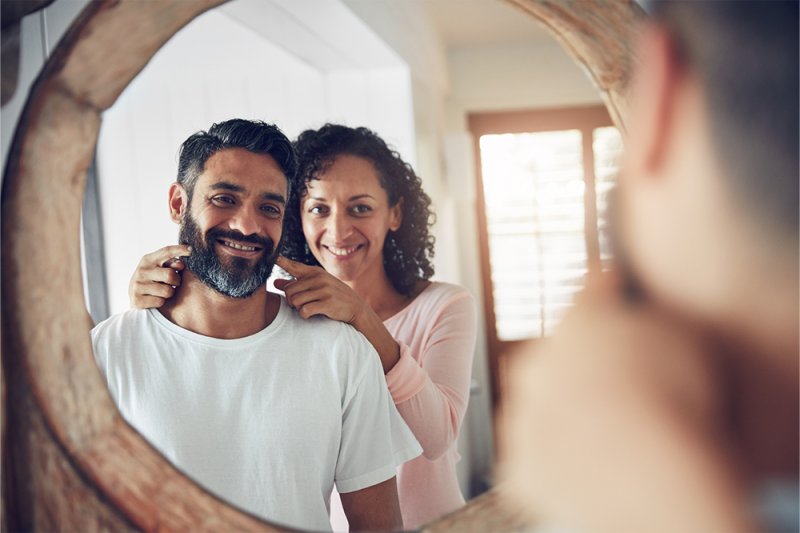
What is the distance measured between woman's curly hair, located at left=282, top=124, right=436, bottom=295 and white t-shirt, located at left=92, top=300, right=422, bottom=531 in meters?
0.09

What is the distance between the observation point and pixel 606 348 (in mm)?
326

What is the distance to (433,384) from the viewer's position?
46cm

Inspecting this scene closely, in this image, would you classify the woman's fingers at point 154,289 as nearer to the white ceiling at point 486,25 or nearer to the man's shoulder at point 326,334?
the man's shoulder at point 326,334

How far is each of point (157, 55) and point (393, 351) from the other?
14.9 inches

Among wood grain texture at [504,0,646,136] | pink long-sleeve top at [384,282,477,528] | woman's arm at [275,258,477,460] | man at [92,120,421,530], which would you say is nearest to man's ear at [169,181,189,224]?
man at [92,120,421,530]

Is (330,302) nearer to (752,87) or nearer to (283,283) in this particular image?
(283,283)

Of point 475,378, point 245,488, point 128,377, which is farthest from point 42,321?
point 475,378

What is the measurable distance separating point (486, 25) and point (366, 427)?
15.7 inches

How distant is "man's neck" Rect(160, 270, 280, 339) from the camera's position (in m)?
0.45

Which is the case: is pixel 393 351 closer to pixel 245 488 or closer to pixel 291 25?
pixel 245 488

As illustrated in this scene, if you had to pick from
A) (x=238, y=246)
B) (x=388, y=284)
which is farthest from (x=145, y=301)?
(x=388, y=284)

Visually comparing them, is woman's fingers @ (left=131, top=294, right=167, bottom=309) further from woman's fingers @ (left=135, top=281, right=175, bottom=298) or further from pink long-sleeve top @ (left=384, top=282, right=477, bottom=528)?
pink long-sleeve top @ (left=384, top=282, right=477, bottom=528)

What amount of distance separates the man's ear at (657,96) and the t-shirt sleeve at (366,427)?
0.28m

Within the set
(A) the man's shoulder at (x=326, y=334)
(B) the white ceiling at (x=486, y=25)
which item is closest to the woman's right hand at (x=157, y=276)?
(A) the man's shoulder at (x=326, y=334)
